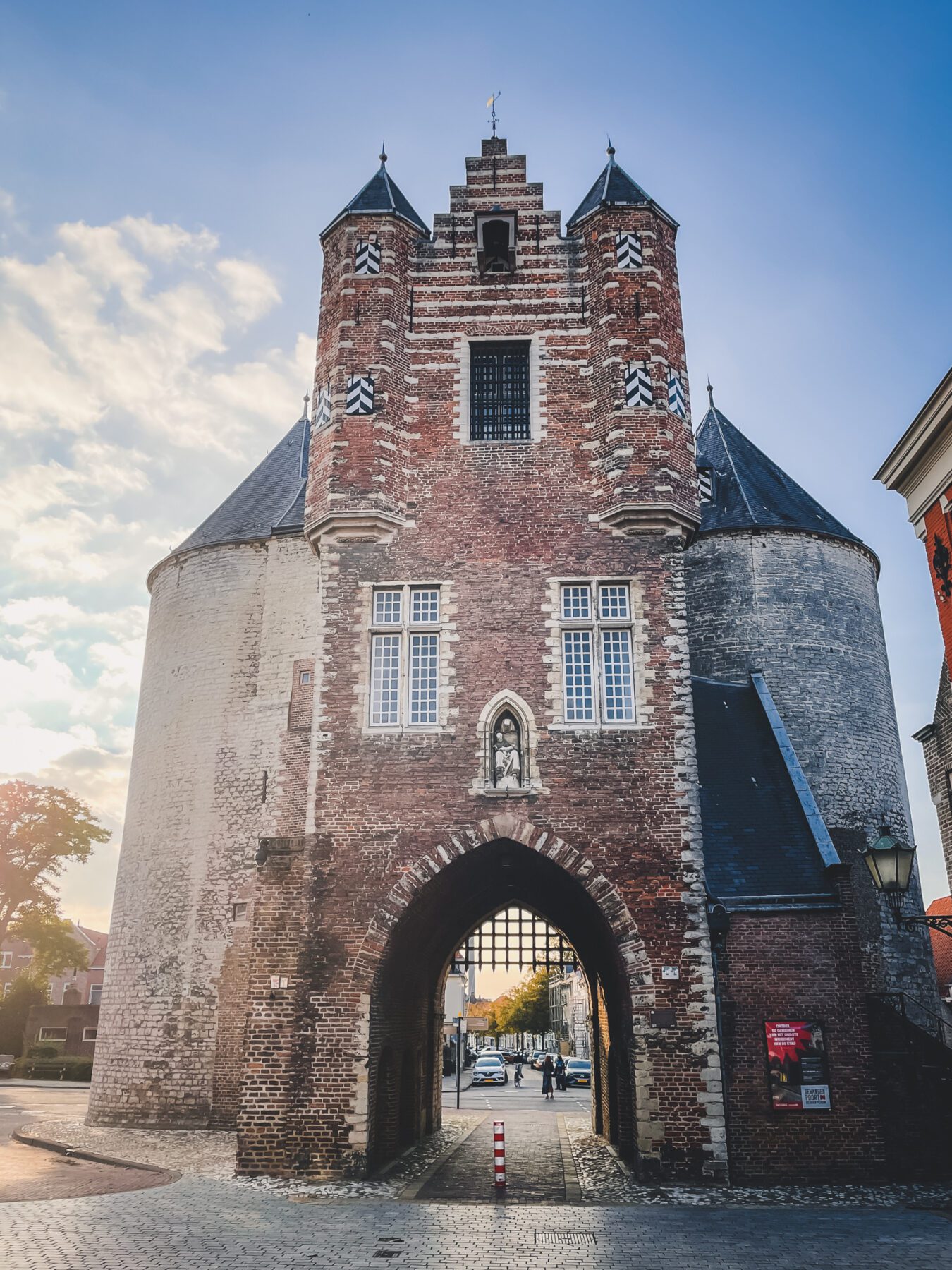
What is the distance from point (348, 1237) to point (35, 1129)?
523 inches

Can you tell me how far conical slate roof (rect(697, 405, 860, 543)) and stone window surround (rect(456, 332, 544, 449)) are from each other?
8709mm

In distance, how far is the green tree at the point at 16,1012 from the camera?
1855 inches

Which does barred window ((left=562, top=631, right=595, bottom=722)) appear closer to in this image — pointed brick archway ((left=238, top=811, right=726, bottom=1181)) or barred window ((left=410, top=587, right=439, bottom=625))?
pointed brick archway ((left=238, top=811, right=726, bottom=1181))

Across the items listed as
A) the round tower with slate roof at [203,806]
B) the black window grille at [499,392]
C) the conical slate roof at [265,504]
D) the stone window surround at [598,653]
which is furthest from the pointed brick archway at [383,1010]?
the conical slate roof at [265,504]

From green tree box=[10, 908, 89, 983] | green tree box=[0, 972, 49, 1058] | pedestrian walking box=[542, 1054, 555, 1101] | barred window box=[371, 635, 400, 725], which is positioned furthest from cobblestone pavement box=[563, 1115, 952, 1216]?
green tree box=[0, 972, 49, 1058]

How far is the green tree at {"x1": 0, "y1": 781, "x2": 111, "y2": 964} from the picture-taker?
4441 cm

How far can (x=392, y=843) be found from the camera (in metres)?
15.4

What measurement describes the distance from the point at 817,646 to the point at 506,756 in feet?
39.0

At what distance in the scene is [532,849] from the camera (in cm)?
1533

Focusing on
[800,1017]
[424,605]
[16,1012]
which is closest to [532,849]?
[424,605]

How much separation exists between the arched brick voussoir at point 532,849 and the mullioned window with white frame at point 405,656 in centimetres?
198

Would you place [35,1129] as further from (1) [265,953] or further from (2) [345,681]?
(2) [345,681]

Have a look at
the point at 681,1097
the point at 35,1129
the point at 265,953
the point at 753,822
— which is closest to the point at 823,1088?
the point at 681,1097

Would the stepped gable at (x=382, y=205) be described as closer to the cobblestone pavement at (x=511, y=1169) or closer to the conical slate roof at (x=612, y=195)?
the conical slate roof at (x=612, y=195)
